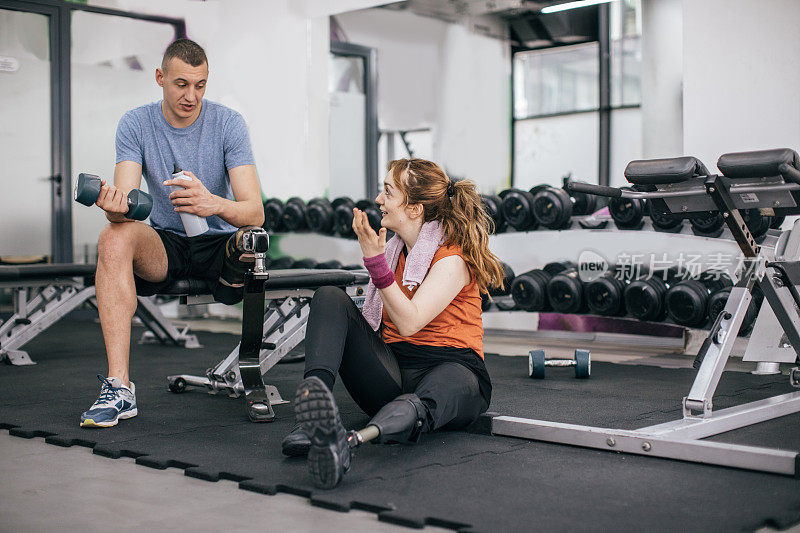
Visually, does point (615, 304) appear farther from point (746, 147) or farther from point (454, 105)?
point (454, 105)

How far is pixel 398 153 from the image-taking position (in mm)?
8188

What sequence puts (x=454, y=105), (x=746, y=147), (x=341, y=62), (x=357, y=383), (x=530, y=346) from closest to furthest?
(x=357, y=383) → (x=746, y=147) → (x=530, y=346) → (x=341, y=62) → (x=454, y=105)

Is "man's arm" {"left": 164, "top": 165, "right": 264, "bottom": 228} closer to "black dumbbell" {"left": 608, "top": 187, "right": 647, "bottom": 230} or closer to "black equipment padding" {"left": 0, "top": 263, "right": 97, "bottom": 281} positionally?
"black equipment padding" {"left": 0, "top": 263, "right": 97, "bottom": 281}

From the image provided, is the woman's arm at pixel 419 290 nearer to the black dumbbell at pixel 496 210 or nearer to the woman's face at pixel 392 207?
the woman's face at pixel 392 207

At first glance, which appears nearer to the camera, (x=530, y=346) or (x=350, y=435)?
(x=350, y=435)

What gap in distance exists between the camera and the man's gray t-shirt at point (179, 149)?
249 centimetres

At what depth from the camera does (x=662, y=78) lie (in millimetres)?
6406

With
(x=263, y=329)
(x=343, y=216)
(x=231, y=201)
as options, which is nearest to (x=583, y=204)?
(x=343, y=216)

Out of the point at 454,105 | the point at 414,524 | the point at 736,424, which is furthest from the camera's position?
the point at 454,105

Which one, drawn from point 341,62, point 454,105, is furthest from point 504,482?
point 454,105

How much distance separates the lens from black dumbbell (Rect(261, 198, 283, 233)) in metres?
5.62

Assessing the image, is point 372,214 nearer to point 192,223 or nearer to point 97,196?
point 192,223

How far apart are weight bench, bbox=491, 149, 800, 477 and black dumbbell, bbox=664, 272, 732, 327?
1.34 meters

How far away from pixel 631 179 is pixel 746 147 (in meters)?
2.10
